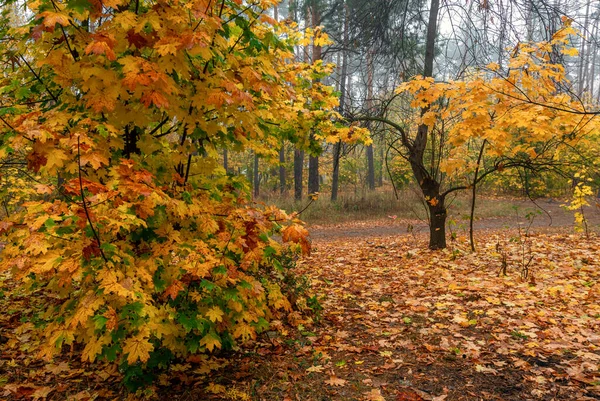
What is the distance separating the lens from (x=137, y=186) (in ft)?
7.84

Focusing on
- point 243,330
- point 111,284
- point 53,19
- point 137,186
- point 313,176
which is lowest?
point 243,330

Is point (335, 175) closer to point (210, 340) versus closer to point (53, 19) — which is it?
point (210, 340)

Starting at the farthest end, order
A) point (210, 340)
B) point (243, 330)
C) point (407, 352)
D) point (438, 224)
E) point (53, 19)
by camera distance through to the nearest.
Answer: point (438, 224), point (407, 352), point (243, 330), point (210, 340), point (53, 19)

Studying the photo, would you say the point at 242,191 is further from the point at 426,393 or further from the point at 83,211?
the point at 426,393

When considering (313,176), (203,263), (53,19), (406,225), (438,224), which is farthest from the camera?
(313,176)

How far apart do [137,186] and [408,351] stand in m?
2.94

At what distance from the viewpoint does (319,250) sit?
30.1 ft

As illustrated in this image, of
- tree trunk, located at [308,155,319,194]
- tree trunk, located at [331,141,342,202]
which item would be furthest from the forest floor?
tree trunk, located at [308,155,319,194]

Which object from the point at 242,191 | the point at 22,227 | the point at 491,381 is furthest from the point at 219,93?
the point at 491,381

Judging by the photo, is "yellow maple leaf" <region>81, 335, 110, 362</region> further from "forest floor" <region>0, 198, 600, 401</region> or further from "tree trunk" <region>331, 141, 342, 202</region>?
"tree trunk" <region>331, 141, 342, 202</region>

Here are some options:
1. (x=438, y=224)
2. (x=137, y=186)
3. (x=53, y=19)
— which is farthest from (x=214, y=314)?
(x=438, y=224)

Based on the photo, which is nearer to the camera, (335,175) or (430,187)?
(430,187)

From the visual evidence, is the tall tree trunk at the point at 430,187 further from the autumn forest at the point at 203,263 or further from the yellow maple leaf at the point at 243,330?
the yellow maple leaf at the point at 243,330

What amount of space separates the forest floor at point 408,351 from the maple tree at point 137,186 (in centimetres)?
50
